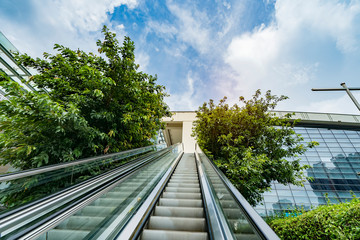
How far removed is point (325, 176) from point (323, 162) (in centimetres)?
129

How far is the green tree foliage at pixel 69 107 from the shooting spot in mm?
2607

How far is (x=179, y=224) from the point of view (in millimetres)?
2074

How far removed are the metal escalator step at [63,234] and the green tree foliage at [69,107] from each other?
6.53ft

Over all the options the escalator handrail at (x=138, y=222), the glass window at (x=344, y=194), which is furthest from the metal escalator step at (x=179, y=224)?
the glass window at (x=344, y=194)

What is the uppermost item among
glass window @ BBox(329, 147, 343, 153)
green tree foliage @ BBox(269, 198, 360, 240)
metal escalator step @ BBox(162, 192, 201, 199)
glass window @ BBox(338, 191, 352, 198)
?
glass window @ BBox(329, 147, 343, 153)

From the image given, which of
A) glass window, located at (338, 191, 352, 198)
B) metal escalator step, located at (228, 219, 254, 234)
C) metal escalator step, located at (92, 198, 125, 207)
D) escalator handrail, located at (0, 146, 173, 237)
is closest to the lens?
escalator handrail, located at (0, 146, 173, 237)

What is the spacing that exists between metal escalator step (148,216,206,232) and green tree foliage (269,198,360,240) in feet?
11.2

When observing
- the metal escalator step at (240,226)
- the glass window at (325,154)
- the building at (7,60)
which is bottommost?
the metal escalator step at (240,226)

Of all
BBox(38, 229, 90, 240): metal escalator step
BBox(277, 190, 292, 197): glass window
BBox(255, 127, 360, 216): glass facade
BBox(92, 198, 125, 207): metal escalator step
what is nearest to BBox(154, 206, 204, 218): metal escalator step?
BBox(92, 198, 125, 207): metal escalator step

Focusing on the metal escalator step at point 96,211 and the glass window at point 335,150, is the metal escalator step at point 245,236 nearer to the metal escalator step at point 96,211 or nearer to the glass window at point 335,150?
the metal escalator step at point 96,211

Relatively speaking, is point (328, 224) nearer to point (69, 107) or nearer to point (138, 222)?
point (138, 222)

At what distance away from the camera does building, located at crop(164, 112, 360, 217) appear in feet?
35.8

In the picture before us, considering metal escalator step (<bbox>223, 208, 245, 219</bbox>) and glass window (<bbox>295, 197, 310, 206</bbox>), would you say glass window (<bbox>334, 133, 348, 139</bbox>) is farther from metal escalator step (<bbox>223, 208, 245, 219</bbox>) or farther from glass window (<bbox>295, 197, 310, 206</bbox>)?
metal escalator step (<bbox>223, 208, 245, 219</bbox>)

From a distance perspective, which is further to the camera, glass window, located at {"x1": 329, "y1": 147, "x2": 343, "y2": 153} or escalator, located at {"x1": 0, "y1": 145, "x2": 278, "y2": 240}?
glass window, located at {"x1": 329, "y1": 147, "x2": 343, "y2": 153}
